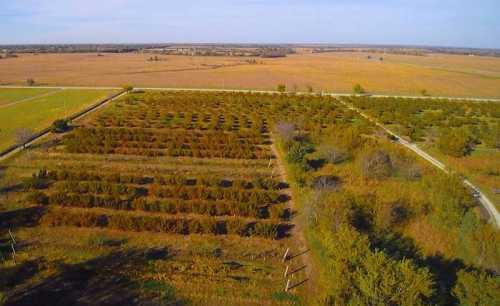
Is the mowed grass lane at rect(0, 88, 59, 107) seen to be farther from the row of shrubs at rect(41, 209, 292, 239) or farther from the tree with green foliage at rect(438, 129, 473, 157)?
the tree with green foliage at rect(438, 129, 473, 157)

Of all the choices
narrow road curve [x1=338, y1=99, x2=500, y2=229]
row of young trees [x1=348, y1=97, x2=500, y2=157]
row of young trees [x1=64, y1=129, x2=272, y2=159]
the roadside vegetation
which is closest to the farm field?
row of young trees [x1=64, y1=129, x2=272, y2=159]

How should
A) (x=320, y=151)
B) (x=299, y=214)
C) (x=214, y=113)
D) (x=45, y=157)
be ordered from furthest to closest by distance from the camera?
(x=214, y=113) → (x=320, y=151) → (x=45, y=157) → (x=299, y=214)

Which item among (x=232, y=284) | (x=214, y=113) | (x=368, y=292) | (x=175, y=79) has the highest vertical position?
(x=175, y=79)

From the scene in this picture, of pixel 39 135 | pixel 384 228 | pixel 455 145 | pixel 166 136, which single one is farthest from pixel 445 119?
pixel 39 135

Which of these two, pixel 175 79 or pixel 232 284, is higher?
pixel 175 79

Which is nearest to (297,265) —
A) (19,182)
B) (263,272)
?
(263,272)

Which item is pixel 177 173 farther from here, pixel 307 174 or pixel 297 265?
pixel 297 265

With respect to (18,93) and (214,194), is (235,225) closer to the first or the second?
(214,194)
